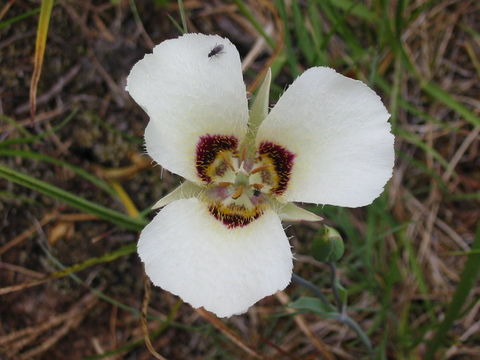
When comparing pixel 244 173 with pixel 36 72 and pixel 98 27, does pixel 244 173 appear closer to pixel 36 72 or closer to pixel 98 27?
pixel 36 72

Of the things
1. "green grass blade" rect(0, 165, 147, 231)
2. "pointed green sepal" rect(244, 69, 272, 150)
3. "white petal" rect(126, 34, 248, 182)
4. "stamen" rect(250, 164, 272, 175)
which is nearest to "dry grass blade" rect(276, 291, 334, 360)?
"green grass blade" rect(0, 165, 147, 231)

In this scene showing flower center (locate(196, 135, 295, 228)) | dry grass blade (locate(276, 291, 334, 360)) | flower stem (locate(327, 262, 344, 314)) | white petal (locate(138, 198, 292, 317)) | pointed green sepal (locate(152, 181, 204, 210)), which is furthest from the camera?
dry grass blade (locate(276, 291, 334, 360))

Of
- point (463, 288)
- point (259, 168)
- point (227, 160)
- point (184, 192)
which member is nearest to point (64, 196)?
point (184, 192)

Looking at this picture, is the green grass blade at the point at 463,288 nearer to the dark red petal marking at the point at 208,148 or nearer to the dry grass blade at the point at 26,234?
the dark red petal marking at the point at 208,148

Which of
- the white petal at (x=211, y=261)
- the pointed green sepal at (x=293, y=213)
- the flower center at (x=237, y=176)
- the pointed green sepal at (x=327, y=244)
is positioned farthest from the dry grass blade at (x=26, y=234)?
the pointed green sepal at (x=327, y=244)

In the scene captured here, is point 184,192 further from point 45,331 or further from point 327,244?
point 45,331

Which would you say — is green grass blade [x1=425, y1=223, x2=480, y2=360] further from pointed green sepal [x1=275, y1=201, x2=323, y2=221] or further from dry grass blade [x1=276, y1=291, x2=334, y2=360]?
pointed green sepal [x1=275, y1=201, x2=323, y2=221]

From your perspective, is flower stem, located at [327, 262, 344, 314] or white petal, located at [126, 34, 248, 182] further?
flower stem, located at [327, 262, 344, 314]
